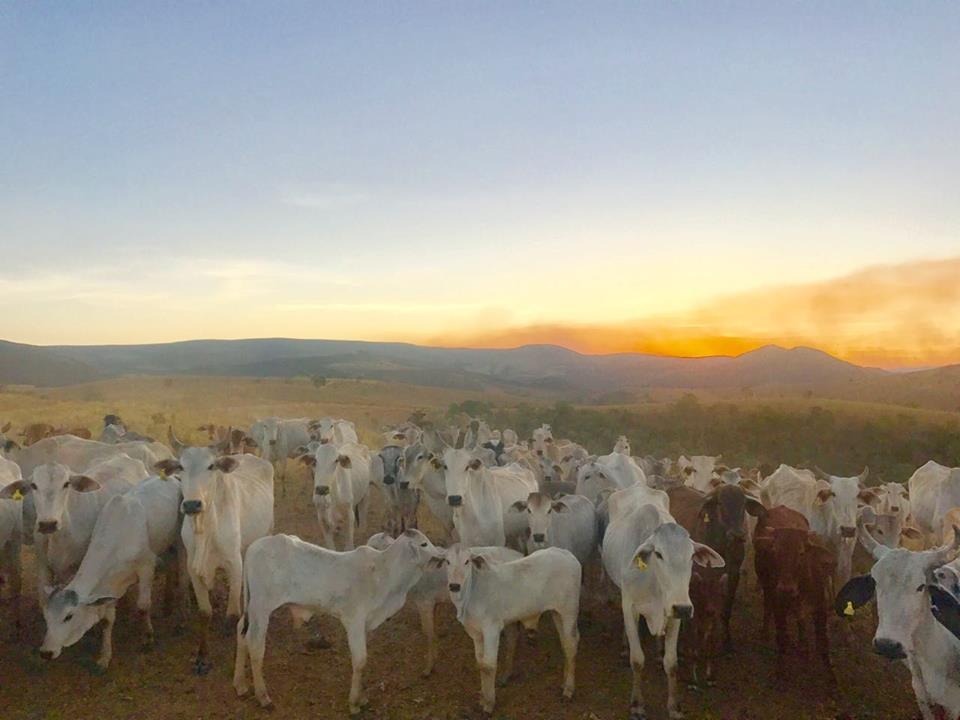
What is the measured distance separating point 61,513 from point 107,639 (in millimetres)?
1610

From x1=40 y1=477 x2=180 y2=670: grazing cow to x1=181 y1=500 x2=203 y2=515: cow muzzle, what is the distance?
1120 millimetres

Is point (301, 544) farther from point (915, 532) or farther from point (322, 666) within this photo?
point (915, 532)

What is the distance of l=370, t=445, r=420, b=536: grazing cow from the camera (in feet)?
45.7

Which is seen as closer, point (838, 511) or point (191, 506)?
point (191, 506)

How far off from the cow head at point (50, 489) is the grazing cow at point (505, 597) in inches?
189

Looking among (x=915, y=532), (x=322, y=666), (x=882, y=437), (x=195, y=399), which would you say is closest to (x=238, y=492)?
(x=322, y=666)

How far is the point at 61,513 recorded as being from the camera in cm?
880

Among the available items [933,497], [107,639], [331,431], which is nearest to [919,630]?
[933,497]

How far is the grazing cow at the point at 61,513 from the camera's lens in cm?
867

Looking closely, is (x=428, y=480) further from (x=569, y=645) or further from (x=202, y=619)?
(x=569, y=645)

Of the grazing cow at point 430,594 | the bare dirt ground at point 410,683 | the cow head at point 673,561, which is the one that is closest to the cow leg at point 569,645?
the bare dirt ground at point 410,683

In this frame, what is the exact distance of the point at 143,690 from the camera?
8.09 metres

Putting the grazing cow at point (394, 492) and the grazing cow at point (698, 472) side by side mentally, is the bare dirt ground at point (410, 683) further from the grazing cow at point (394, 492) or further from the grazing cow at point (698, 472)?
the grazing cow at point (698, 472)

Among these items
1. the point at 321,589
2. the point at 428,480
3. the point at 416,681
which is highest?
the point at 428,480
